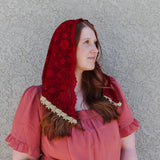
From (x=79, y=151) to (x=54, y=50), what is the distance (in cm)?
77

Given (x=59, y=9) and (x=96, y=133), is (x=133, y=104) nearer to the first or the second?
(x=96, y=133)

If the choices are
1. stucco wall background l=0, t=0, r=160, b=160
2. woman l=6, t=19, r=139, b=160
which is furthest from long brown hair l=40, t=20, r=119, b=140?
stucco wall background l=0, t=0, r=160, b=160

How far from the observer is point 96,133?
148cm

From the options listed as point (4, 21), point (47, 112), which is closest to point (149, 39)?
point (47, 112)

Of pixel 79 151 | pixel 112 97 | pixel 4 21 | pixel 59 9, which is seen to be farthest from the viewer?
pixel 59 9

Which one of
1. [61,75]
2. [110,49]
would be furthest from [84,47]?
[110,49]

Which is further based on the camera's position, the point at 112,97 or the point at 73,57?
the point at 112,97

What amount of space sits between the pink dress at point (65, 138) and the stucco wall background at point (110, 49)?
1.51 feet

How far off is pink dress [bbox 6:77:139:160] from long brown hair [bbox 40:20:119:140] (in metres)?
0.05

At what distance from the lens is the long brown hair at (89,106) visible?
1.45 metres

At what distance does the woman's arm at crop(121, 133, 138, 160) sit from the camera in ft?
5.59

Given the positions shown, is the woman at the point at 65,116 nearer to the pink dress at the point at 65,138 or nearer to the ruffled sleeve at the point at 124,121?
the pink dress at the point at 65,138

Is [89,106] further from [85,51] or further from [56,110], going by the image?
[85,51]

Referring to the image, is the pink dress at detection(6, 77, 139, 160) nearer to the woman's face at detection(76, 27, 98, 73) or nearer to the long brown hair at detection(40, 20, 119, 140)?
the long brown hair at detection(40, 20, 119, 140)
